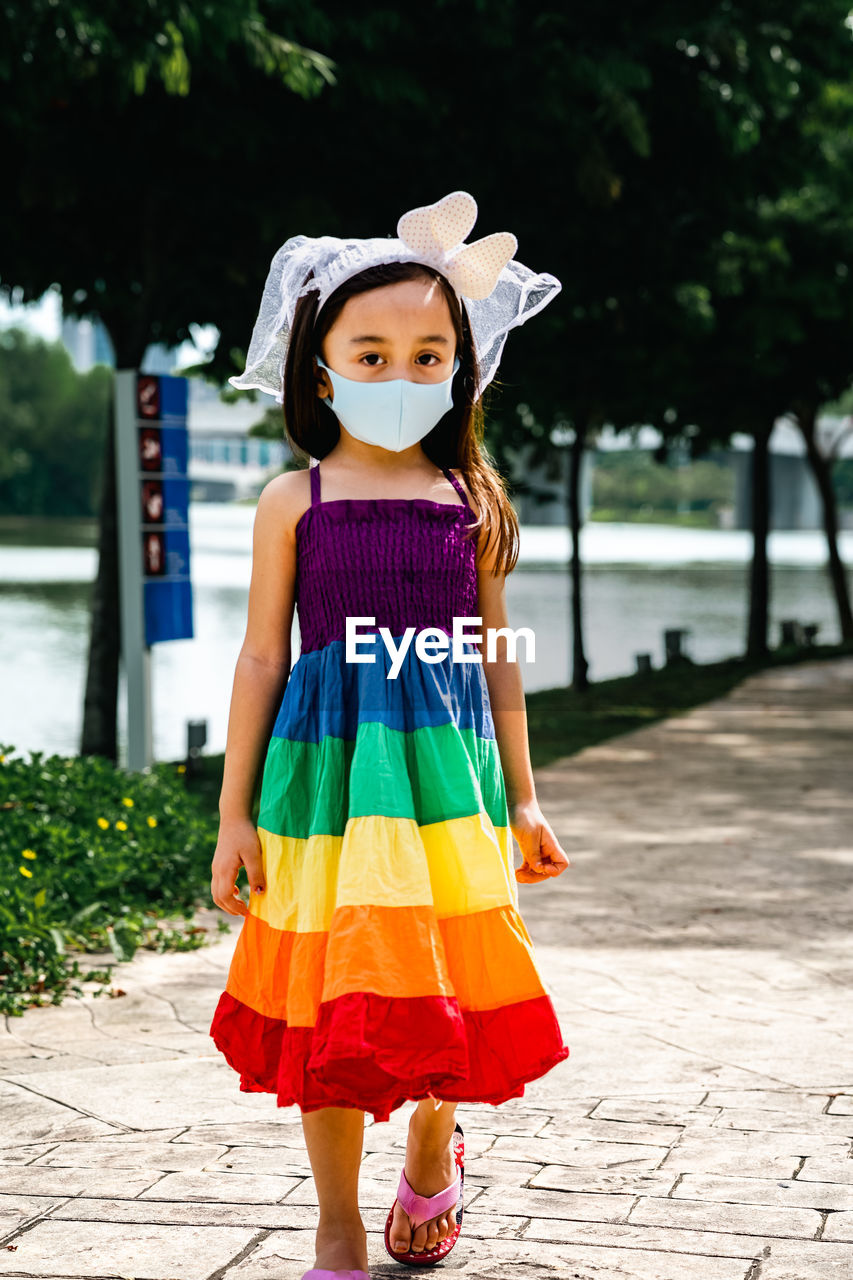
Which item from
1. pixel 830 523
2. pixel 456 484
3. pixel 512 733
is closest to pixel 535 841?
pixel 512 733

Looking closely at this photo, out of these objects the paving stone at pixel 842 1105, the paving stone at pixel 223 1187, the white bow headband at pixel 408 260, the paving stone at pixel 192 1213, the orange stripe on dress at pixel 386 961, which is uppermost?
the white bow headband at pixel 408 260

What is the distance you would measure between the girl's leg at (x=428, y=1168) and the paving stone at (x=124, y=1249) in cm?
29

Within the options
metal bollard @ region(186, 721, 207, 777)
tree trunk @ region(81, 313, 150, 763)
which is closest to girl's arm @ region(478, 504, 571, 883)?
metal bollard @ region(186, 721, 207, 777)

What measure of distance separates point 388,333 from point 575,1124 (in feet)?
6.09

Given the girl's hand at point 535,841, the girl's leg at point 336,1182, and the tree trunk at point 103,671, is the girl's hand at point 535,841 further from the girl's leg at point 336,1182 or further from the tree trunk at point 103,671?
the tree trunk at point 103,671

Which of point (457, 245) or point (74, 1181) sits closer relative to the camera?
point (457, 245)

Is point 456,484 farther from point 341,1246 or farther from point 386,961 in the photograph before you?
point 341,1246

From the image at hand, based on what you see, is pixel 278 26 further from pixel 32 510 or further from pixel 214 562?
pixel 32 510

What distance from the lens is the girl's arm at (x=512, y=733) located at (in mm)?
2850

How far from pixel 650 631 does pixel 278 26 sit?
17.8m

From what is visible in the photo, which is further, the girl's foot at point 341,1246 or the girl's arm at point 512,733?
the girl's arm at point 512,733

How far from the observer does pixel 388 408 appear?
270cm

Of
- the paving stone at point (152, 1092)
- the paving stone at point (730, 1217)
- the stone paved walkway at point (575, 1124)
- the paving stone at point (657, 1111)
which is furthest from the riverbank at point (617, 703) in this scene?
the paving stone at point (730, 1217)

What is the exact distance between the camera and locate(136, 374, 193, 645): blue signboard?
7586 millimetres
